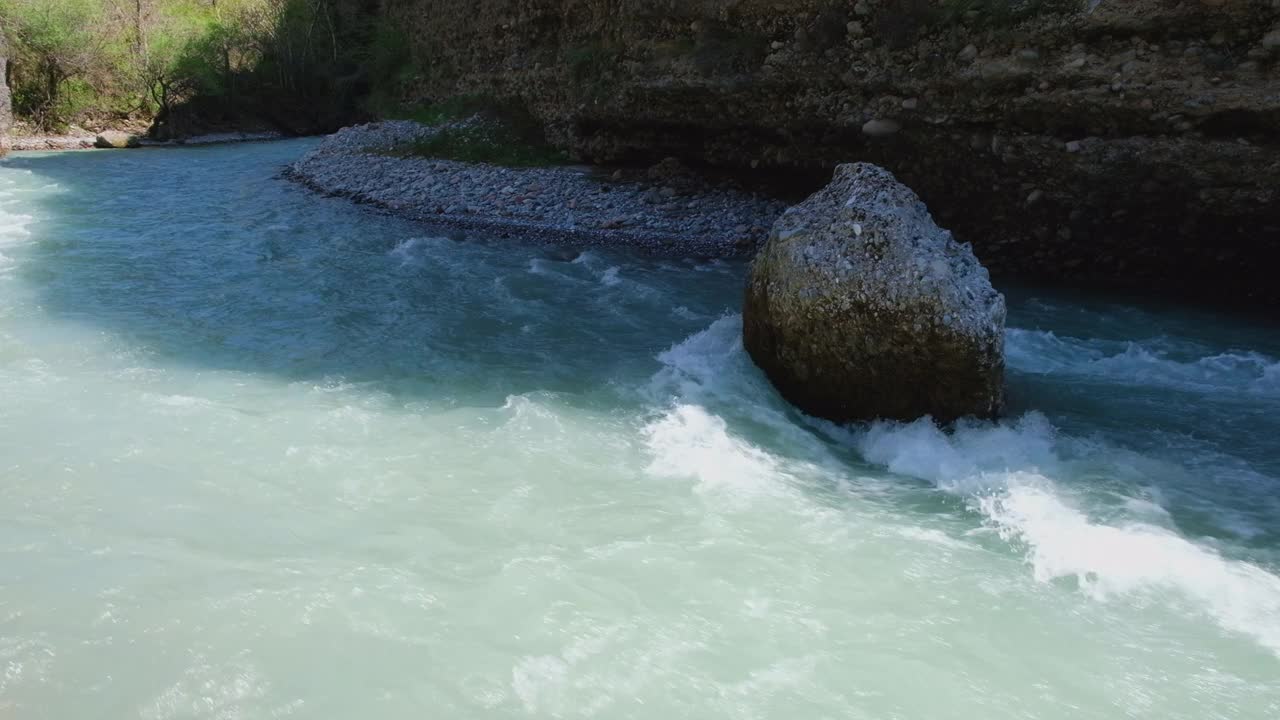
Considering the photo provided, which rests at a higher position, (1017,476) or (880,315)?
(880,315)

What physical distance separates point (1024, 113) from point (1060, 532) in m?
6.34

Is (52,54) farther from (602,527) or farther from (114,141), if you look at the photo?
(602,527)

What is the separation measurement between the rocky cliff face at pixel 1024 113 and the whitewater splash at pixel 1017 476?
4209 millimetres

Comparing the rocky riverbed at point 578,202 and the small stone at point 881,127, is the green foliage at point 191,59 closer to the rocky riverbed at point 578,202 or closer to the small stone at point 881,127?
the rocky riverbed at point 578,202

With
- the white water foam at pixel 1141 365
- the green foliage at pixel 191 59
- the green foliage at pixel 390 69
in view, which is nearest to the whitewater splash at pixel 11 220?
the white water foam at pixel 1141 365

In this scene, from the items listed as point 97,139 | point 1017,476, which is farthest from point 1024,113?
point 97,139

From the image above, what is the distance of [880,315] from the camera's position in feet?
20.2

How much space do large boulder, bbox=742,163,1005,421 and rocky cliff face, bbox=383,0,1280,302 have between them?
12.6 ft

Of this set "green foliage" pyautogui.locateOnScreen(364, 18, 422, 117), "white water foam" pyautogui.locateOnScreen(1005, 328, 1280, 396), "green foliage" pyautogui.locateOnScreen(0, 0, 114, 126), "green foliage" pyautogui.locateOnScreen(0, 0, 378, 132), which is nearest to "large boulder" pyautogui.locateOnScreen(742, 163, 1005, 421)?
"white water foam" pyautogui.locateOnScreen(1005, 328, 1280, 396)

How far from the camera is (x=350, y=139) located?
22828 mm

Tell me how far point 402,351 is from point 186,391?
1.79 meters

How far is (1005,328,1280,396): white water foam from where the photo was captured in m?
7.46

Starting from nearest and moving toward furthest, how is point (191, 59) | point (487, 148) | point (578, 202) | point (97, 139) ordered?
1. point (578, 202)
2. point (487, 148)
3. point (97, 139)
4. point (191, 59)

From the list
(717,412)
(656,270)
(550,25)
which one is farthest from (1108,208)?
(550,25)
